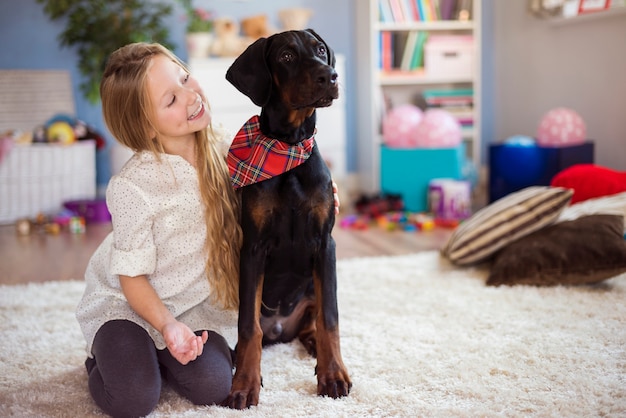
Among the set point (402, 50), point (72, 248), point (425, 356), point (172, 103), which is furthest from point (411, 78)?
point (172, 103)

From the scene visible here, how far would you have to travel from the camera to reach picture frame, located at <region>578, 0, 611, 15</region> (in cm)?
349

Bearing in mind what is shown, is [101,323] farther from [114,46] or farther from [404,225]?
[114,46]

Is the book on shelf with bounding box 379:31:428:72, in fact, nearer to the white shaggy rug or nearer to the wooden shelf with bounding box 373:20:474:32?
the wooden shelf with bounding box 373:20:474:32

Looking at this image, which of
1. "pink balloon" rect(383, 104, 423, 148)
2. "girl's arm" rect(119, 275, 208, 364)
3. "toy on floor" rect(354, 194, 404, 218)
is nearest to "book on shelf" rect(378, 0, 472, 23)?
"pink balloon" rect(383, 104, 423, 148)

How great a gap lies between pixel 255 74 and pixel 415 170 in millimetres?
2825

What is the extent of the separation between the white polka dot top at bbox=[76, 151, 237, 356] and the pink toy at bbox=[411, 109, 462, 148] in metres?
2.67

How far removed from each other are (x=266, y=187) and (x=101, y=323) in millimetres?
500

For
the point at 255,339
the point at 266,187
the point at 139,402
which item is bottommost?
the point at 139,402

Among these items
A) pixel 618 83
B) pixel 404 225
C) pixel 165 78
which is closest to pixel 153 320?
pixel 165 78

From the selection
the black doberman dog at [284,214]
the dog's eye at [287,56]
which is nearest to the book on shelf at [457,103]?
the black doberman dog at [284,214]

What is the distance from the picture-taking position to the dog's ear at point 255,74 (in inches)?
58.1

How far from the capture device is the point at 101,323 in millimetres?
1559

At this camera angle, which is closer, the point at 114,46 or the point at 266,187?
the point at 266,187

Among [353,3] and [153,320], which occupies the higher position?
[353,3]
